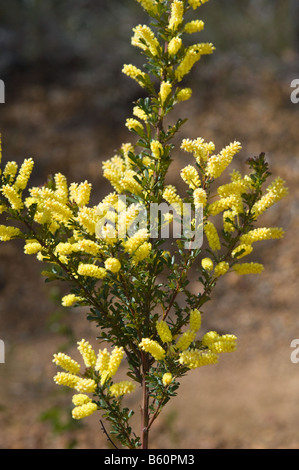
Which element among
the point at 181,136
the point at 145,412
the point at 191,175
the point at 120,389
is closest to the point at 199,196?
the point at 191,175

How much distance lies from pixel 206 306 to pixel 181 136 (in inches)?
86.1

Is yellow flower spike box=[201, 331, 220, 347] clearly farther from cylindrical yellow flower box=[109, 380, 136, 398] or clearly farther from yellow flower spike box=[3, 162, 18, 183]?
yellow flower spike box=[3, 162, 18, 183]

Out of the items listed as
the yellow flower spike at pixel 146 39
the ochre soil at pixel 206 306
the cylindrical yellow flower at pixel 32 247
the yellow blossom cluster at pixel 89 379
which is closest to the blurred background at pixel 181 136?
the ochre soil at pixel 206 306

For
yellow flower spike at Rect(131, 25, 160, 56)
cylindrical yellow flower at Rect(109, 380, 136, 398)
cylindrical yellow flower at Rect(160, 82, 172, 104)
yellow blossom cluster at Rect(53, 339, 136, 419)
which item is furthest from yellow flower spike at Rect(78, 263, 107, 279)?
yellow flower spike at Rect(131, 25, 160, 56)

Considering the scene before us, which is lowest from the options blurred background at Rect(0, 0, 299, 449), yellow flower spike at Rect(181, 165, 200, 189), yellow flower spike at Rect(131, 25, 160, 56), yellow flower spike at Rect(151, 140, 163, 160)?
yellow flower spike at Rect(181, 165, 200, 189)

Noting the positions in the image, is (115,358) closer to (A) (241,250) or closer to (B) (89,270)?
(B) (89,270)

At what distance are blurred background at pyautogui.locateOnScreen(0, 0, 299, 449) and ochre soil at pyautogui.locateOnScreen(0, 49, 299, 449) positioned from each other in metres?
0.01

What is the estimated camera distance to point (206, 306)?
538 cm

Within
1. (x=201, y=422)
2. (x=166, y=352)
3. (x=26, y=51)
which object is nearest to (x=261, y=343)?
(x=201, y=422)

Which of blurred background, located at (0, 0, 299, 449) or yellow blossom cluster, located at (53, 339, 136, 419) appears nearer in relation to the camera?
yellow blossom cluster, located at (53, 339, 136, 419)

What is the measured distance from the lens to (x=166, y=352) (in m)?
1.31

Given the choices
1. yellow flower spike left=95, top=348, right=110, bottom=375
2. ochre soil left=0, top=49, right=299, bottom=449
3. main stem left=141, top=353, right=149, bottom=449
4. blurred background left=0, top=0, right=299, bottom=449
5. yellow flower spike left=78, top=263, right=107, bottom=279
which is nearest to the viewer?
yellow flower spike left=78, top=263, right=107, bottom=279

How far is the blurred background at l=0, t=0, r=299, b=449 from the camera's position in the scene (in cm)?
438

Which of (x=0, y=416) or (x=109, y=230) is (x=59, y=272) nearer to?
(x=109, y=230)
